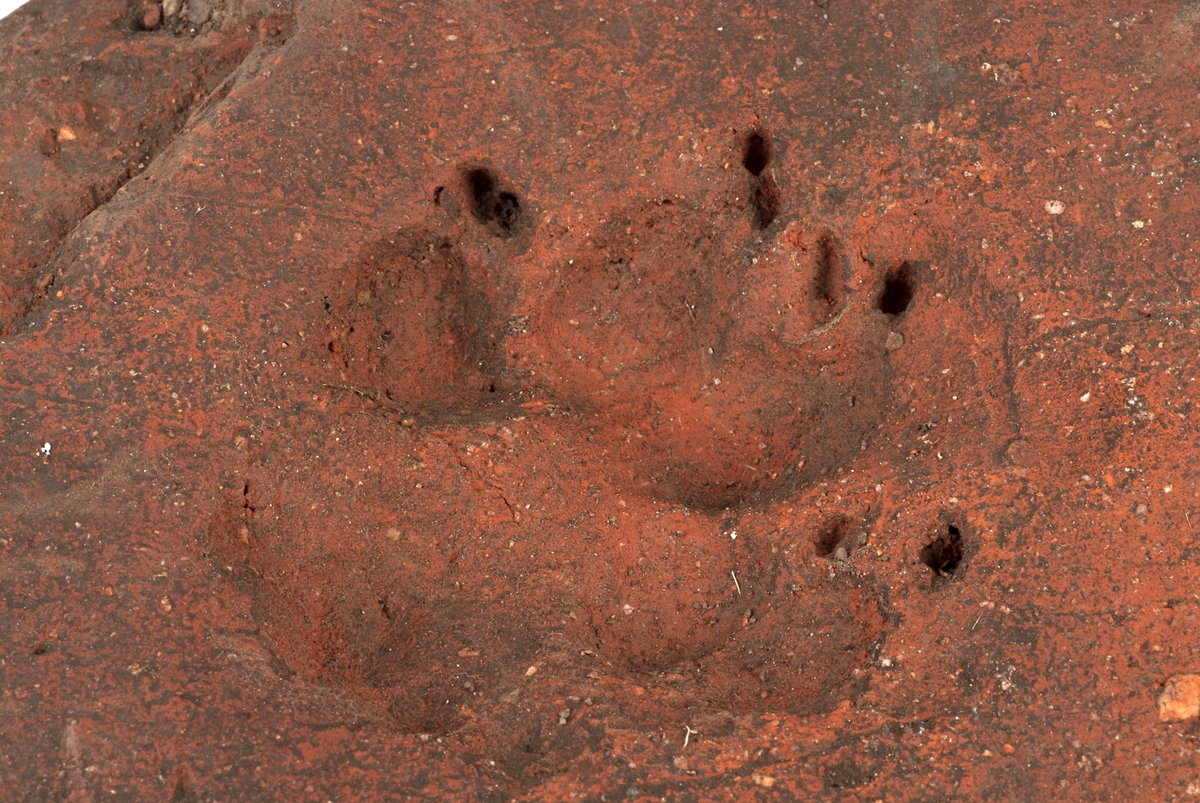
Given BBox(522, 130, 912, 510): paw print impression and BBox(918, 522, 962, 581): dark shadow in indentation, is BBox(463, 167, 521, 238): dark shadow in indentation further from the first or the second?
BBox(918, 522, 962, 581): dark shadow in indentation

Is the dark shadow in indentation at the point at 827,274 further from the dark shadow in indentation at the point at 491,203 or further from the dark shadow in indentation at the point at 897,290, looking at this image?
the dark shadow in indentation at the point at 491,203

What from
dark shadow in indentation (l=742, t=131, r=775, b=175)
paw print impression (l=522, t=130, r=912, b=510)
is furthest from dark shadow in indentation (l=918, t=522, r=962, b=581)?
dark shadow in indentation (l=742, t=131, r=775, b=175)

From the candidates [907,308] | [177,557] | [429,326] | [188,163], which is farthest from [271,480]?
[907,308]

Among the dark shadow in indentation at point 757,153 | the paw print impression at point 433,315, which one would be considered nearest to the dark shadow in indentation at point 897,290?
the dark shadow in indentation at point 757,153

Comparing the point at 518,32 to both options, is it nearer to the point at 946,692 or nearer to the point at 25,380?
the point at 25,380

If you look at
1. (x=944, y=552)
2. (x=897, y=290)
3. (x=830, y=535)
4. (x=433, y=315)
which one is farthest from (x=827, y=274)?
(x=433, y=315)

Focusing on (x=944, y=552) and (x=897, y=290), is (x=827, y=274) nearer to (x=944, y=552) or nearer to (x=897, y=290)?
(x=897, y=290)
